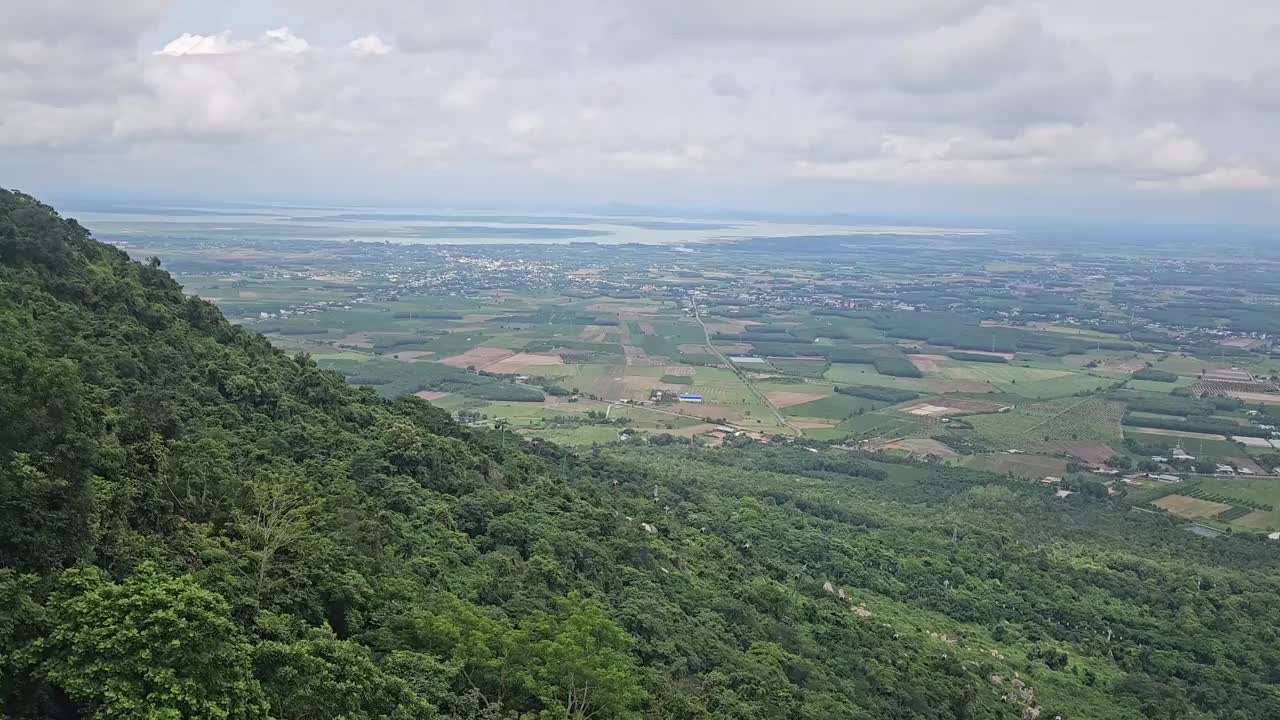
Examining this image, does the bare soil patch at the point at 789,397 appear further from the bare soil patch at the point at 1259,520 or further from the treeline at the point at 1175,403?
the bare soil patch at the point at 1259,520

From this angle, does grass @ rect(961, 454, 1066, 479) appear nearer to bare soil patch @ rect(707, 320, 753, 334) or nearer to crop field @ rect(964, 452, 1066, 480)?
crop field @ rect(964, 452, 1066, 480)

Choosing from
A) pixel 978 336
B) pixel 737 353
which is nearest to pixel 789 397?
pixel 737 353

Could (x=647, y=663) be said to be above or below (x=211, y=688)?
below

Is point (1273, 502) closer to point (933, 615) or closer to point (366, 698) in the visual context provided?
point (933, 615)

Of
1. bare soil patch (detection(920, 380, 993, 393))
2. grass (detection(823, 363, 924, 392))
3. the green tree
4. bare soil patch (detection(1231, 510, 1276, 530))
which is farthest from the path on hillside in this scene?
the green tree

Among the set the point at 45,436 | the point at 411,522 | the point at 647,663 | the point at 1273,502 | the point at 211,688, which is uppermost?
the point at 45,436

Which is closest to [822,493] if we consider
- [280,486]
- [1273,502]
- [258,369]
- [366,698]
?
[1273,502]

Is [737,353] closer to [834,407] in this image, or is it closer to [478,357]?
[834,407]

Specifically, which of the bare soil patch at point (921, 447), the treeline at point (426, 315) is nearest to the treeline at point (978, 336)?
the bare soil patch at point (921, 447)
